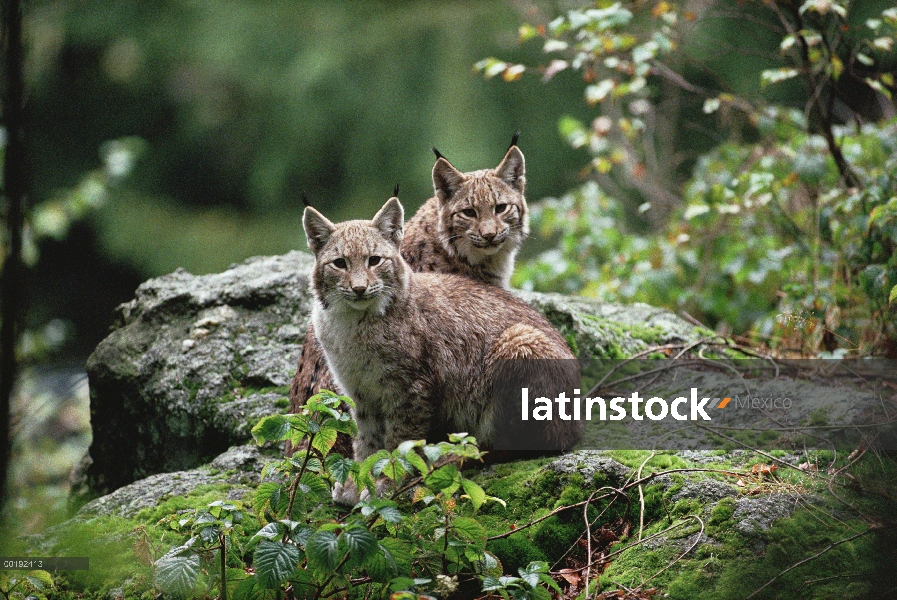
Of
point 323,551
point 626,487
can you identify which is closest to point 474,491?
point 323,551

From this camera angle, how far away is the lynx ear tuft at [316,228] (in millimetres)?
3906

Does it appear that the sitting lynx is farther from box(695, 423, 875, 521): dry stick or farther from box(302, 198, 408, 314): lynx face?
box(695, 423, 875, 521): dry stick

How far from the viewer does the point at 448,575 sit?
3.01 meters

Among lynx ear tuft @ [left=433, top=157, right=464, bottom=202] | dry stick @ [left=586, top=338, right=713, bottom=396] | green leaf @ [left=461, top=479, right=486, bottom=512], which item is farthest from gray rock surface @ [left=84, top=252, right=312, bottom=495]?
green leaf @ [left=461, top=479, right=486, bottom=512]

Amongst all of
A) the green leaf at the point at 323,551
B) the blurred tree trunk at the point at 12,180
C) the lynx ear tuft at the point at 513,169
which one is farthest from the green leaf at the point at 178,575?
the lynx ear tuft at the point at 513,169

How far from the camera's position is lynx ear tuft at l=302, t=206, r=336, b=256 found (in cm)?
391

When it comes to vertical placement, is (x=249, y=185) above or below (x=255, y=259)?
above

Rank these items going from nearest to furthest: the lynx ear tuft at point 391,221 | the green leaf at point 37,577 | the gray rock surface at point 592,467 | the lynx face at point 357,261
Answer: the green leaf at point 37,577, the gray rock surface at point 592,467, the lynx face at point 357,261, the lynx ear tuft at point 391,221

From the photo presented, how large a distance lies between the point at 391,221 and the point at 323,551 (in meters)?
1.72

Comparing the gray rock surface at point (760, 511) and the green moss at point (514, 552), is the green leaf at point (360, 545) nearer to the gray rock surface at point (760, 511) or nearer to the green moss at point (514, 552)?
the green moss at point (514, 552)

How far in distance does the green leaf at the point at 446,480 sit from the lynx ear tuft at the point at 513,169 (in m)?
2.40

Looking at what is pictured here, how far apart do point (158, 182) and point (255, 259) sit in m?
6.34

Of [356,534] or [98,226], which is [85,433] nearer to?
[98,226]

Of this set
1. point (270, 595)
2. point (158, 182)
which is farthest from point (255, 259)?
point (158, 182)
